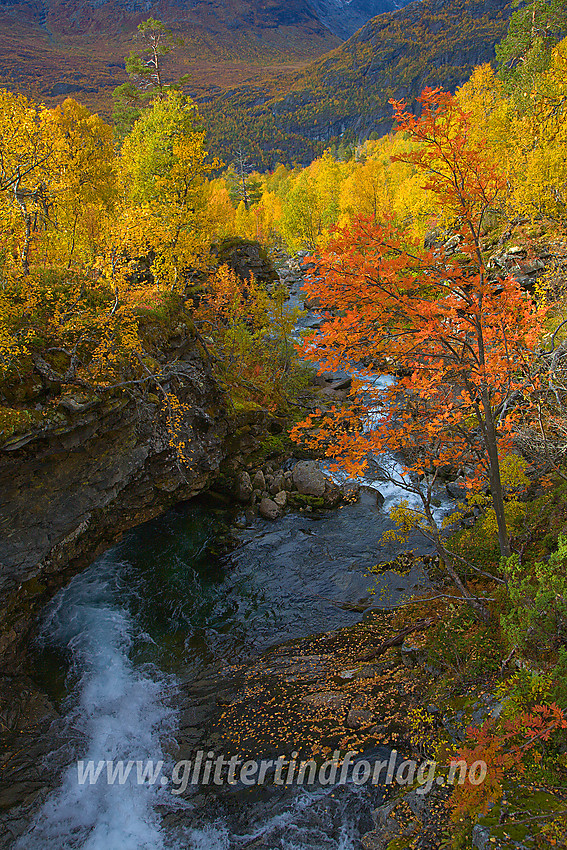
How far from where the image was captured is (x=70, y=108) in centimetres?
1862

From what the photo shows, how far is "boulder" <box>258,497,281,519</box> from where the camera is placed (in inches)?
547

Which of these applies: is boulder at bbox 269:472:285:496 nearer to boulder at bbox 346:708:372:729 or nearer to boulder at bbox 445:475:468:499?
boulder at bbox 445:475:468:499

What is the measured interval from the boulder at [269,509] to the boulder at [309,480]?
1.23m

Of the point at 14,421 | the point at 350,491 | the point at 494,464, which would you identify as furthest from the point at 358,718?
the point at 350,491

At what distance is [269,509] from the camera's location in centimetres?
1399

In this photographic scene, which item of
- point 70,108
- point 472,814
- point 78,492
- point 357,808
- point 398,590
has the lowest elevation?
→ point 398,590

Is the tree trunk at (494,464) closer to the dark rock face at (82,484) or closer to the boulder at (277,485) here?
the dark rock face at (82,484)

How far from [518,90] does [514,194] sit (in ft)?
34.5

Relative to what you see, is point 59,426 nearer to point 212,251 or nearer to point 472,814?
point 472,814

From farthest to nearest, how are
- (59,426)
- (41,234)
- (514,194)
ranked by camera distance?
(514,194) < (41,234) < (59,426)

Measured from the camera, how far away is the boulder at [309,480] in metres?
14.6

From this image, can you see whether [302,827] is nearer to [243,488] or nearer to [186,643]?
[186,643]

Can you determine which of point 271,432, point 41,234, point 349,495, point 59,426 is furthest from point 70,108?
point 349,495

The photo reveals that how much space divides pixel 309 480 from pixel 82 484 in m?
7.61
